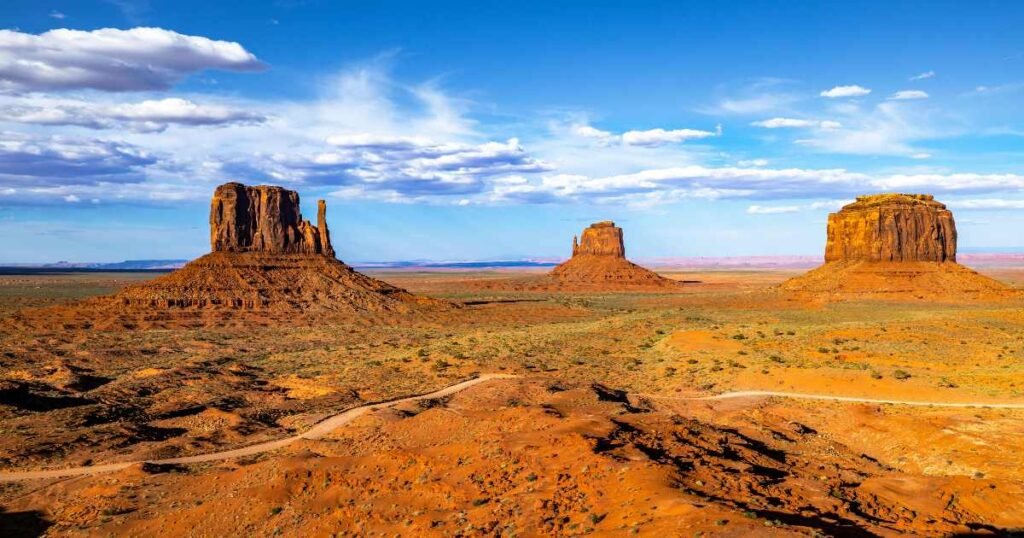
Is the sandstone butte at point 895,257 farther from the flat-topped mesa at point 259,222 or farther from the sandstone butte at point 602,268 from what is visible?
the flat-topped mesa at point 259,222

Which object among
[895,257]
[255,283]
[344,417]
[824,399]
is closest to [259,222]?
[255,283]

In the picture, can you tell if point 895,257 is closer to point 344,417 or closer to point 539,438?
point 344,417

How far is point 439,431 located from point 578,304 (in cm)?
8037

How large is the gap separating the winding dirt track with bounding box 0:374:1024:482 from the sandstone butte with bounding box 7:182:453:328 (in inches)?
1758

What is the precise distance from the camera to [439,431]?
23844 millimetres

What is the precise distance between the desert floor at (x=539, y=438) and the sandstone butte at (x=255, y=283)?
22017 millimetres

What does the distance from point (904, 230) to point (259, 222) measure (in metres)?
90.8

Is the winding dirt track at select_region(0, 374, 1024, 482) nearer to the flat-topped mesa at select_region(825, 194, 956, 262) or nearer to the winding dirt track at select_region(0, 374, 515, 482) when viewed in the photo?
the winding dirt track at select_region(0, 374, 515, 482)

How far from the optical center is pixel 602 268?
161000 millimetres

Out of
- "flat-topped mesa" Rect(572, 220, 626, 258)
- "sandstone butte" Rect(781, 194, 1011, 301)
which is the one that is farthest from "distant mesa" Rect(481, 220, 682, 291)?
"sandstone butte" Rect(781, 194, 1011, 301)

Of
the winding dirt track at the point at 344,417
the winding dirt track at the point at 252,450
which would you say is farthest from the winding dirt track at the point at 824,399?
the winding dirt track at the point at 252,450

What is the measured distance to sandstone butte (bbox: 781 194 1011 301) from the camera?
9225cm

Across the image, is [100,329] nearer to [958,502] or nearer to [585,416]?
[585,416]

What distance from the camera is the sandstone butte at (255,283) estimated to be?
232ft
